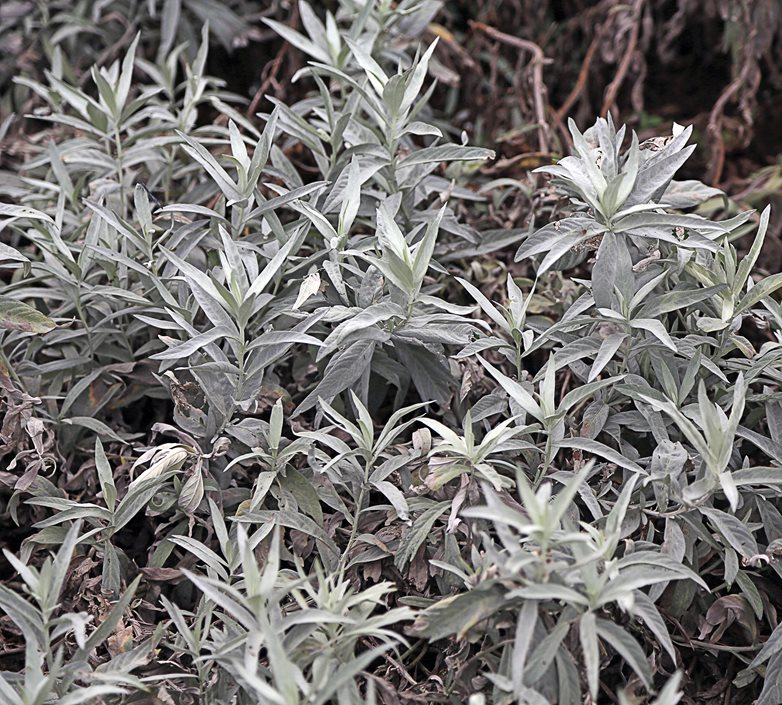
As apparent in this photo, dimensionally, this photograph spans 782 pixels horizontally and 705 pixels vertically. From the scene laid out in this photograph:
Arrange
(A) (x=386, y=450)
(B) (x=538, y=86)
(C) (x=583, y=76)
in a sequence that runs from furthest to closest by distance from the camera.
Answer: (C) (x=583, y=76)
(B) (x=538, y=86)
(A) (x=386, y=450)

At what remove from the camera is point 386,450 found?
135 centimetres

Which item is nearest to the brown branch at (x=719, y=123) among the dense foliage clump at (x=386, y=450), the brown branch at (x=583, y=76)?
the brown branch at (x=583, y=76)

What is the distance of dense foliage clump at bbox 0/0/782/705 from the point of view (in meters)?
1.05

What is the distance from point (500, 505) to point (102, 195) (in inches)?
39.5

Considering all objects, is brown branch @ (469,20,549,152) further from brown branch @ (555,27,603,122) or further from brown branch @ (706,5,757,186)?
brown branch @ (706,5,757,186)

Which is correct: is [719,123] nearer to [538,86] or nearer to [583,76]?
[583,76]

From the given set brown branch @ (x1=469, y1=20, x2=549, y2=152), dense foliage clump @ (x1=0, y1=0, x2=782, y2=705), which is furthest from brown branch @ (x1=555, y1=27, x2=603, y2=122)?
dense foliage clump @ (x1=0, y1=0, x2=782, y2=705)

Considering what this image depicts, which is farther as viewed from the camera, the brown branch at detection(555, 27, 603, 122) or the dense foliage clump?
the brown branch at detection(555, 27, 603, 122)

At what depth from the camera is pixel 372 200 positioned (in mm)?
1580

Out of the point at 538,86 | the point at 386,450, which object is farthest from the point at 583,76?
the point at 386,450

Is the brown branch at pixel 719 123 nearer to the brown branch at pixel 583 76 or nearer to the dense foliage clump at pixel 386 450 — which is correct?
the brown branch at pixel 583 76

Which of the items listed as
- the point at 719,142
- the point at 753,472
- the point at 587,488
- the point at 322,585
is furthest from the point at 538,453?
the point at 719,142

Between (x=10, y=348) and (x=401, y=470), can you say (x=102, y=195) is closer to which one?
(x=10, y=348)

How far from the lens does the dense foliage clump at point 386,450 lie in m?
1.05
